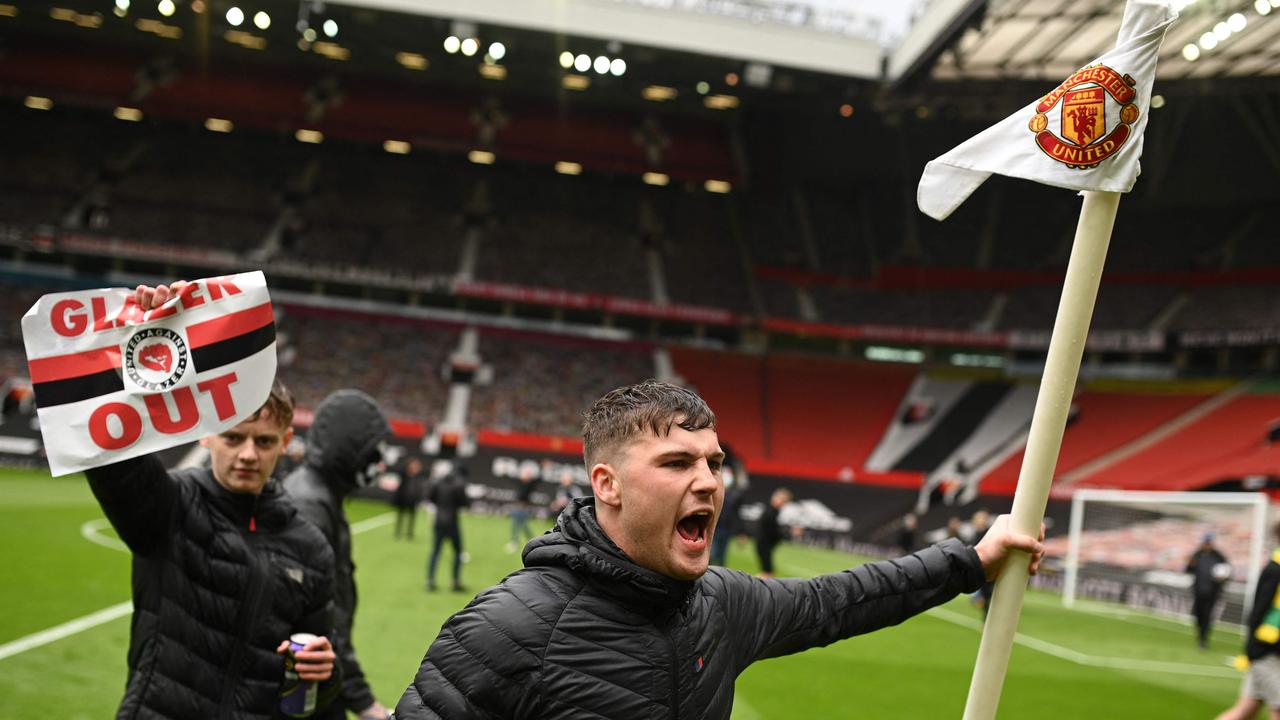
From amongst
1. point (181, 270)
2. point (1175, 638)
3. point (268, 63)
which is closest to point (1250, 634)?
point (1175, 638)

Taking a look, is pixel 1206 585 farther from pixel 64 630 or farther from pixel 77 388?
pixel 77 388

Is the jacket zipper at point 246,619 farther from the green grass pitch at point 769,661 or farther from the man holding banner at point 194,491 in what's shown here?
the green grass pitch at point 769,661

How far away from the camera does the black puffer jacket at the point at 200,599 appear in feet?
9.85

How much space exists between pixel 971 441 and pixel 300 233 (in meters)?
27.5

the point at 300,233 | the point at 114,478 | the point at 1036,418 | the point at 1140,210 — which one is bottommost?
the point at 114,478

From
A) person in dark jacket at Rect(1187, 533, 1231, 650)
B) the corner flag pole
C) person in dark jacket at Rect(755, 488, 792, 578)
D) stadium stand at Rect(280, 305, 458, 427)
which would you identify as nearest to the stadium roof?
person in dark jacket at Rect(1187, 533, 1231, 650)

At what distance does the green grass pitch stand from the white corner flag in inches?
230

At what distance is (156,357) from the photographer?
2799 millimetres

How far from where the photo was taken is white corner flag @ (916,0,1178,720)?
250 centimetres

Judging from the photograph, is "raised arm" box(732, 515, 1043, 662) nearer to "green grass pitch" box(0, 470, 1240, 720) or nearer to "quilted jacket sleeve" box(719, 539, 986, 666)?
"quilted jacket sleeve" box(719, 539, 986, 666)

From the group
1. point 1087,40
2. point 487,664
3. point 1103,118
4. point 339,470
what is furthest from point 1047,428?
point 1087,40

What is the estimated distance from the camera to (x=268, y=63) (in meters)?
41.0

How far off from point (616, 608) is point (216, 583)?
5.47 feet

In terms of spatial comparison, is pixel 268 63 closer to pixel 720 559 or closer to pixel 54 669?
pixel 720 559
